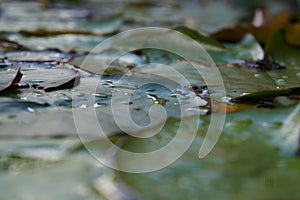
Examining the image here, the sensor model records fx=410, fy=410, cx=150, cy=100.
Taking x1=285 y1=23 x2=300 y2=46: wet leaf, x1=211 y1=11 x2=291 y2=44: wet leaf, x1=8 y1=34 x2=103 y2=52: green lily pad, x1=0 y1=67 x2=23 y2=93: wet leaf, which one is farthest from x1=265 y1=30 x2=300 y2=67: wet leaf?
x1=0 y1=67 x2=23 y2=93: wet leaf

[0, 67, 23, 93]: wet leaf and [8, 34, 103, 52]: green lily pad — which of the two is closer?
[0, 67, 23, 93]: wet leaf

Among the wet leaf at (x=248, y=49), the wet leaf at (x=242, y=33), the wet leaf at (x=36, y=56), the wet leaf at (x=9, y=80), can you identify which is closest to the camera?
the wet leaf at (x=9, y=80)

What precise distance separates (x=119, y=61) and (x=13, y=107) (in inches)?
14.1

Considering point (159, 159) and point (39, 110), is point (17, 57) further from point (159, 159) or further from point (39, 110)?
point (159, 159)

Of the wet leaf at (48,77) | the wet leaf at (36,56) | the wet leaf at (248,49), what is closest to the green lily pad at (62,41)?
the wet leaf at (36,56)

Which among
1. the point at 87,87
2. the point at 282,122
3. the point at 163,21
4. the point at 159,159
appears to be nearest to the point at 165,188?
the point at 159,159

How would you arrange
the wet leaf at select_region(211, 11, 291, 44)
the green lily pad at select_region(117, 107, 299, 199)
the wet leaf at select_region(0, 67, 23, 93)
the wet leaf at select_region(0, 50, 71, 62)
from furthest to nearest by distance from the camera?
the wet leaf at select_region(211, 11, 291, 44) < the wet leaf at select_region(0, 50, 71, 62) < the wet leaf at select_region(0, 67, 23, 93) < the green lily pad at select_region(117, 107, 299, 199)

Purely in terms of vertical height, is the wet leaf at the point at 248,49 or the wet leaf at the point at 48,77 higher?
the wet leaf at the point at 48,77

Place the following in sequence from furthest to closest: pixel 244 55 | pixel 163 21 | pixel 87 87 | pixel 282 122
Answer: pixel 163 21, pixel 244 55, pixel 87 87, pixel 282 122

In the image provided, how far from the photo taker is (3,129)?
44 cm

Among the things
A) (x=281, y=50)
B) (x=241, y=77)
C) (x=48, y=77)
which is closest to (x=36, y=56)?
(x=48, y=77)

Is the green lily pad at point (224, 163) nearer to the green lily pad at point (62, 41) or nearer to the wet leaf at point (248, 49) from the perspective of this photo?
the wet leaf at point (248, 49)

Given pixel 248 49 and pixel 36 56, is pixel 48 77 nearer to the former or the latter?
pixel 36 56

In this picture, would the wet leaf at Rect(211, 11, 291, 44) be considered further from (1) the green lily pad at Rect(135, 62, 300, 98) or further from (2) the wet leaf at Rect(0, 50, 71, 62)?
(2) the wet leaf at Rect(0, 50, 71, 62)
